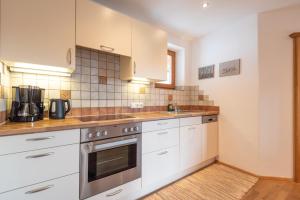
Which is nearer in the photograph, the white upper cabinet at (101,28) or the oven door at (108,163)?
the oven door at (108,163)

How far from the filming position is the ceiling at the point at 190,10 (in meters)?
1.97

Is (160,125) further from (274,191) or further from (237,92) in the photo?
(274,191)

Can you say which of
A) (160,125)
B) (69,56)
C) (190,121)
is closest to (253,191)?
(190,121)

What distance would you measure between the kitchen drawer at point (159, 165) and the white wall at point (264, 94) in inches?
43.1

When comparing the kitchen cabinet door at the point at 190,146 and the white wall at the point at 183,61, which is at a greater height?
the white wall at the point at 183,61

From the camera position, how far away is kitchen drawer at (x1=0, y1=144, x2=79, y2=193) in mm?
1027

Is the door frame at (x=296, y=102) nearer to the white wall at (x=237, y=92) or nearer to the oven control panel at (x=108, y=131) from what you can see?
the white wall at (x=237, y=92)

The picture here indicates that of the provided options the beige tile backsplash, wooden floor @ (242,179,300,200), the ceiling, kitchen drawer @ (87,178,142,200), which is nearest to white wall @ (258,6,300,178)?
wooden floor @ (242,179,300,200)

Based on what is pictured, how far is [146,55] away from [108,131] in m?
1.10

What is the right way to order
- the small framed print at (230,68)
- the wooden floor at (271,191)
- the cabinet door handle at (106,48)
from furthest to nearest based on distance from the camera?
the small framed print at (230,68) < the wooden floor at (271,191) < the cabinet door handle at (106,48)

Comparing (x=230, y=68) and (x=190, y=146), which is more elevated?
(x=230, y=68)

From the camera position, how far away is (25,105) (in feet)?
4.42

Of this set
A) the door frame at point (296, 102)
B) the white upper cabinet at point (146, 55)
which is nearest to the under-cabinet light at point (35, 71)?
the white upper cabinet at point (146, 55)

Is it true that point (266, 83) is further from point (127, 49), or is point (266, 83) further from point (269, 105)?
point (127, 49)
